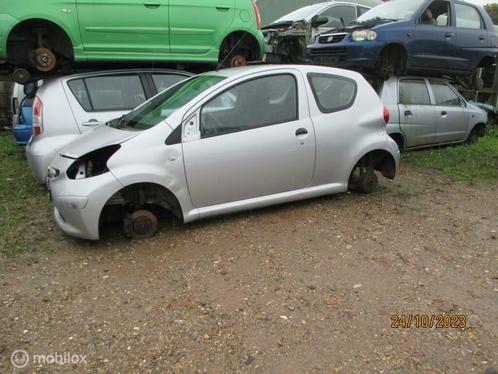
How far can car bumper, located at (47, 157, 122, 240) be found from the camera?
12.6ft

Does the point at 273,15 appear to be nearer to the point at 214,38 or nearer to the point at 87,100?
the point at 214,38

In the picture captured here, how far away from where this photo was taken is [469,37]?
8391 millimetres

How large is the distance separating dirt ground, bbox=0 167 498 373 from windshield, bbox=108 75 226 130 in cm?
108

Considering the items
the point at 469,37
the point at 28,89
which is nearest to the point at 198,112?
the point at 28,89

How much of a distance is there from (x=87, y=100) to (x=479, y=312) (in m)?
4.44

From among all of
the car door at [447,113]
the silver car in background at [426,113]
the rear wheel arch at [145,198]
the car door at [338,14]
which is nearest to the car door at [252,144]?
the rear wheel arch at [145,198]

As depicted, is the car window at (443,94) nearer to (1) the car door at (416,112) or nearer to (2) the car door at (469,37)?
(1) the car door at (416,112)

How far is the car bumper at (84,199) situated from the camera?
12.6 feet

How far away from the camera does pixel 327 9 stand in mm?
9945

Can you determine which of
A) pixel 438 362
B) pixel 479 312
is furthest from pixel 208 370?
pixel 479 312

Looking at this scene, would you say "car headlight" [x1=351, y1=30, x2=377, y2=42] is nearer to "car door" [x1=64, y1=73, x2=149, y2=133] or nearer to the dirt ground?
the dirt ground

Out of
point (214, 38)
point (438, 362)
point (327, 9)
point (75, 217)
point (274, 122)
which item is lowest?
point (438, 362)

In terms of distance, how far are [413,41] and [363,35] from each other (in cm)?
87

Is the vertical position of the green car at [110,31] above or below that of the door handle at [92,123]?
above
